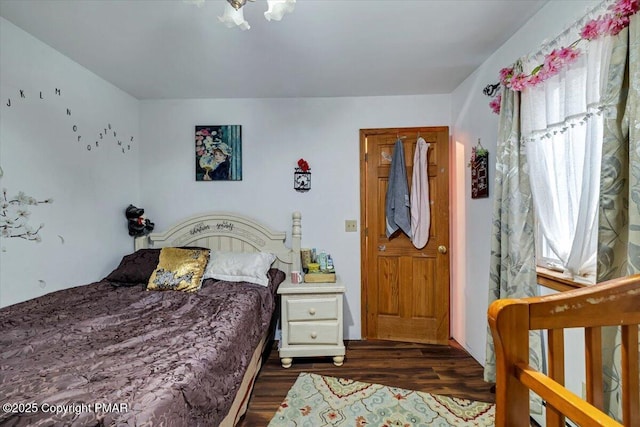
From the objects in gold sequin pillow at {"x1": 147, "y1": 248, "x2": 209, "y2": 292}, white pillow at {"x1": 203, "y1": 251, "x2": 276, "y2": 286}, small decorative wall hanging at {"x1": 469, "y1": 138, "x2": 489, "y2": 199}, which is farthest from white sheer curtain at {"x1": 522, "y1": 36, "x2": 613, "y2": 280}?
gold sequin pillow at {"x1": 147, "y1": 248, "x2": 209, "y2": 292}

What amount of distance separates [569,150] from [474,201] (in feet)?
3.21

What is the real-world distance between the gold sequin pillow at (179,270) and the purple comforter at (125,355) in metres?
0.10

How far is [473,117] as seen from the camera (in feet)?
7.86

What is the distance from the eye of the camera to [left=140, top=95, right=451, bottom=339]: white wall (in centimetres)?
284

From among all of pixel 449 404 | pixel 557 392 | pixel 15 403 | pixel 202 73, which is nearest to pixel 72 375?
pixel 15 403

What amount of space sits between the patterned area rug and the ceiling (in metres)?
2.27

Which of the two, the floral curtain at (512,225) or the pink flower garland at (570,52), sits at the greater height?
the pink flower garland at (570,52)

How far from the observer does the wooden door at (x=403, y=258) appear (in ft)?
8.98

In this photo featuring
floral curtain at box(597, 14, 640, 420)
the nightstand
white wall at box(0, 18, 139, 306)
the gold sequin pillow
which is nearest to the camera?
floral curtain at box(597, 14, 640, 420)

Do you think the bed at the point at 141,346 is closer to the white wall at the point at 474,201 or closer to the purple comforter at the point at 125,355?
the purple comforter at the point at 125,355

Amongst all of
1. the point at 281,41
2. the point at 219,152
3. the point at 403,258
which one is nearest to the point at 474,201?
the point at 403,258

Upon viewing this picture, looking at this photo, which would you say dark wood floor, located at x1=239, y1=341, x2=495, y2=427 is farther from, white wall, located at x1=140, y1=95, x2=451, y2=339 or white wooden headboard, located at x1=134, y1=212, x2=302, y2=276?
white wooden headboard, located at x1=134, y1=212, x2=302, y2=276

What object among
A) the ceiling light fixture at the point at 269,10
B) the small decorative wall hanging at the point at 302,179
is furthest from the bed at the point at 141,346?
the ceiling light fixture at the point at 269,10

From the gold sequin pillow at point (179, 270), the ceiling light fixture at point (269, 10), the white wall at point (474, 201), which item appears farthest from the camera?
the gold sequin pillow at point (179, 270)
